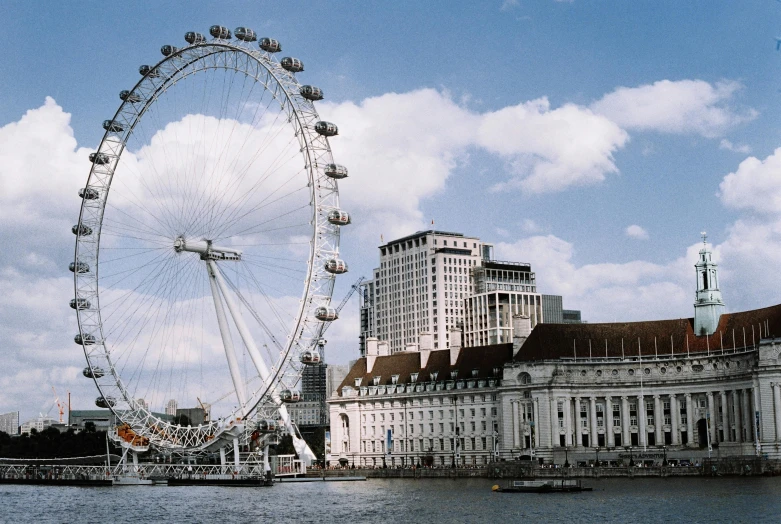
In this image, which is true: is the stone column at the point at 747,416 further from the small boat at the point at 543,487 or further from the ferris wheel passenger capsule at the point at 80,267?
the ferris wheel passenger capsule at the point at 80,267

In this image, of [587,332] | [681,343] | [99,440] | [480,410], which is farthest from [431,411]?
[99,440]

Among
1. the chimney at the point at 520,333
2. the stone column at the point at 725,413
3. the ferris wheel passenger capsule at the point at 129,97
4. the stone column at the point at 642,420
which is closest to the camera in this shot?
the ferris wheel passenger capsule at the point at 129,97

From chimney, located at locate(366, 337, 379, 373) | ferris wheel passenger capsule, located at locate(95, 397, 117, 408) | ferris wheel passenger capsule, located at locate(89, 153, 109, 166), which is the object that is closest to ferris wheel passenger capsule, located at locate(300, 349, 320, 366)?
ferris wheel passenger capsule, located at locate(95, 397, 117, 408)

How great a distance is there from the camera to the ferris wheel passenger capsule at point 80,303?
123m

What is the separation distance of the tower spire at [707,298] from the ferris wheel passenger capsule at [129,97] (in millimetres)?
77592

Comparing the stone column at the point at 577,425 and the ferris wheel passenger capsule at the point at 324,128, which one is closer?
the ferris wheel passenger capsule at the point at 324,128

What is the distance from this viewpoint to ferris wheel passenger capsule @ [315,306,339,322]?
104 meters

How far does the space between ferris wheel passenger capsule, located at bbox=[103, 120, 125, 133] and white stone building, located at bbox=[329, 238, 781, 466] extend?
2417 inches

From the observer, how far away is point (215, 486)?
124 metres

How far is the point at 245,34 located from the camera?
105 m

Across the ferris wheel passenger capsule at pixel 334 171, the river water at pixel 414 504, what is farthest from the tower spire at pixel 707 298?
the ferris wheel passenger capsule at pixel 334 171

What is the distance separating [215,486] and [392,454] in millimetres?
47422

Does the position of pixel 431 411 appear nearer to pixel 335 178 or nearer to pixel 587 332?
pixel 587 332

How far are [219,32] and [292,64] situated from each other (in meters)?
8.07
